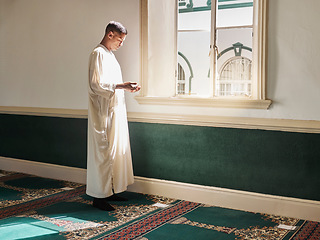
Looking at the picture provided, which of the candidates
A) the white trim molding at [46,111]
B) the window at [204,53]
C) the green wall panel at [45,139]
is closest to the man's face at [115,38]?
the window at [204,53]

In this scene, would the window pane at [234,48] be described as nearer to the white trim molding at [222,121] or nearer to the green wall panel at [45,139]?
the white trim molding at [222,121]

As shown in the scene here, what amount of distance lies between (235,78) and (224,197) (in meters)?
1.19

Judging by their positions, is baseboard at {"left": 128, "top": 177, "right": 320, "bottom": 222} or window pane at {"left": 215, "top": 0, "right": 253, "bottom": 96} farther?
window pane at {"left": 215, "top": 0, "right": 253, "bottom": 96}

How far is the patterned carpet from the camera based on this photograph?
3.70 metres

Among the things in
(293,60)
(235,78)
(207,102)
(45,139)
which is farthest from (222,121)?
(45,139)

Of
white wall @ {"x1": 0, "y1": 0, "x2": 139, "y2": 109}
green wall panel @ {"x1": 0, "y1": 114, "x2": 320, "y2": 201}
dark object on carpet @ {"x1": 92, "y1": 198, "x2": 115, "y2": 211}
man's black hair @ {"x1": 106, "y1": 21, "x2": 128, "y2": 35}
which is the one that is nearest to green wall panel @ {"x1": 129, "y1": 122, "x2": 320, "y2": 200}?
green wall panel @ {"x1": 0, "y1": 114, "x2": 320, "y2": 201}

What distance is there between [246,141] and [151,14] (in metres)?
1.72

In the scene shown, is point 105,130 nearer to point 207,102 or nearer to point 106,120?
point 106,120

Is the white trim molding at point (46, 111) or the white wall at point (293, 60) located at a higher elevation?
the white wall at point (293, 60)

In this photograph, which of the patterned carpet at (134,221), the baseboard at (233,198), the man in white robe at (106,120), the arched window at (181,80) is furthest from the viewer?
the arched window at (181,80)

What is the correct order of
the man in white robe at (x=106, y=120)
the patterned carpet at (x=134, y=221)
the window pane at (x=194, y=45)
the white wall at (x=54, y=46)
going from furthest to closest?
the white wall at (x=54, y=46) < the window pane at (x=194, y=45) < the man in white robe at (x=106, y=120) < the patterned carpet at (x=134, y=221)

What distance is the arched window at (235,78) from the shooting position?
4492 mm

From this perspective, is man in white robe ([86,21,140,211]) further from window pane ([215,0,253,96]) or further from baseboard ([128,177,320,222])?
window pane ([215,0,253,96])

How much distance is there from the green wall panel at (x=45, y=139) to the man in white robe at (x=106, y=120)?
107cm
